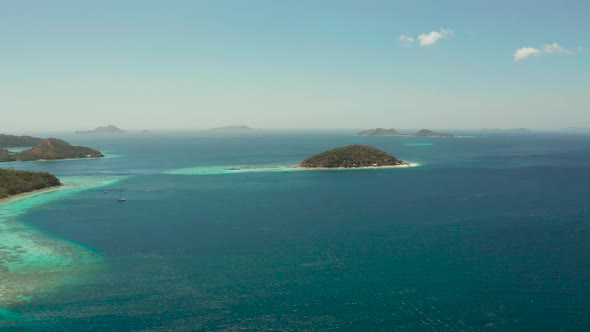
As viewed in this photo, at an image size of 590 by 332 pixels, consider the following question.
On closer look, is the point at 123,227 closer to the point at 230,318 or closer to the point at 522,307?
the point at 230,318

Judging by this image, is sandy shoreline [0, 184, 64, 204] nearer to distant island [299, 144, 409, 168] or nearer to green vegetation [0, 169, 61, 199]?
green vegetation [0, 169, 61, 199]

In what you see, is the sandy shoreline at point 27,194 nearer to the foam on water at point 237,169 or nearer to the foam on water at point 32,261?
the foam on water at point 32,261

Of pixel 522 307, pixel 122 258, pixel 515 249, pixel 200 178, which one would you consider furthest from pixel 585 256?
pixel 200 178

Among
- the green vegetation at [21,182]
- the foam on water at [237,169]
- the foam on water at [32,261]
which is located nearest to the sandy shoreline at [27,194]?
the green vegetation at [21,182]

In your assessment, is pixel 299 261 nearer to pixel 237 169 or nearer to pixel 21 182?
pixel 21 182

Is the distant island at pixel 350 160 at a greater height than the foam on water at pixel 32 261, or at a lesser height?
greater
